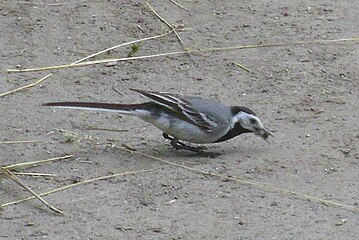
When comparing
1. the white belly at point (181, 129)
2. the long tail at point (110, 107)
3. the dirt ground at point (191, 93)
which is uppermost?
the long tail at point (110, 107)

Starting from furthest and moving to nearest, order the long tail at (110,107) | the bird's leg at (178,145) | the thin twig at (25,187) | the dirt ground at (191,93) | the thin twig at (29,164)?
the bird's leg at (178,145) → the long tail at (110,107) → the thin twig at (29,164) → the thin twig at (25,187) → the dirt ground at (191,93)

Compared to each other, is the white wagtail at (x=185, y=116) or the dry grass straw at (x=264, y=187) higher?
the white wagtail at (x=185, y=116)

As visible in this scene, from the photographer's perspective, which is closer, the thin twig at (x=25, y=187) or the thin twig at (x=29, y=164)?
the thin twig at (x=25, y=187)

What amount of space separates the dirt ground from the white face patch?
0.52 ft

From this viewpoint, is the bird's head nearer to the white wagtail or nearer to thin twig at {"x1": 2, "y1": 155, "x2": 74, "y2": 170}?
the white wagtail

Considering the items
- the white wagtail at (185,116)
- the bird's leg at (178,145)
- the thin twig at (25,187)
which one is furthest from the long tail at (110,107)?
the thin twig at (25,187)

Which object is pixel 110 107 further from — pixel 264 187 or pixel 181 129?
pixel 264 187

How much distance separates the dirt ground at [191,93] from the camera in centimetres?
510

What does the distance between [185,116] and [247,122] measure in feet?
1.21

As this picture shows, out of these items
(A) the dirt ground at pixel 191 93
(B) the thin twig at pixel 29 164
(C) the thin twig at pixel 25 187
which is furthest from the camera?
(B) the thin twig at pixel 29 164

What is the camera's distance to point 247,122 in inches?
234

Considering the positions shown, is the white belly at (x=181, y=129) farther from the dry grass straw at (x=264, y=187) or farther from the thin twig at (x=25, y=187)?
the thin twig at (x=25, y=187)

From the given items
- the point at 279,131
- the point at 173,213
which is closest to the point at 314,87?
the point at 279,131

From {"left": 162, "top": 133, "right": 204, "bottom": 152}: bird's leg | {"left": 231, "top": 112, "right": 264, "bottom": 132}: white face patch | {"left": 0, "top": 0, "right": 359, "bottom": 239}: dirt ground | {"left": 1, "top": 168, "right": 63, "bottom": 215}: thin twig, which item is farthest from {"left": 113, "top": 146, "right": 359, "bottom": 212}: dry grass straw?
{"left": 1, "top": 168, "right": 63, "bottom": 215}: thin twig
